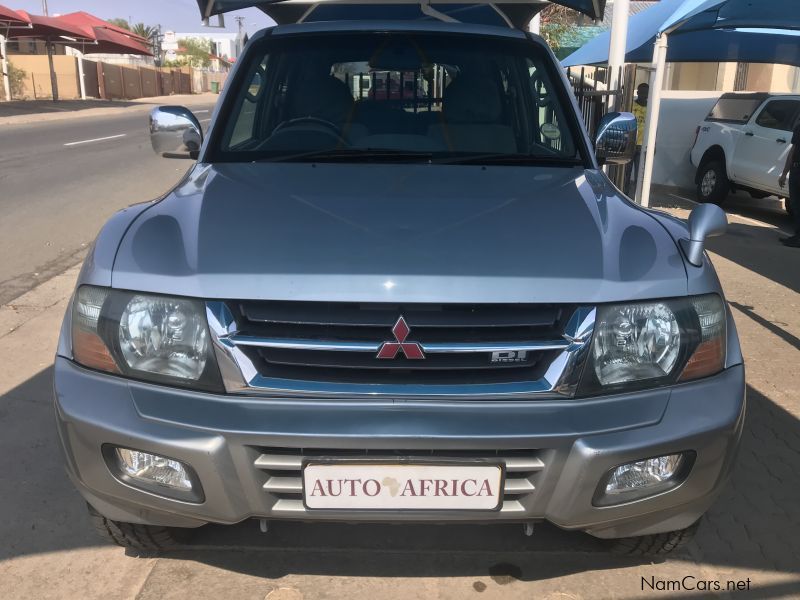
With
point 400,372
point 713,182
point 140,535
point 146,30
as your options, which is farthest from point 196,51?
point 400,372

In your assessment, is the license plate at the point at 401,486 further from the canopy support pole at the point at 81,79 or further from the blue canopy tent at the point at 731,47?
the canopy support pole at the point at 81,79

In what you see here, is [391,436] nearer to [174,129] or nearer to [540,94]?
[174,129]

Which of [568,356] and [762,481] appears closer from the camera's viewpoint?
[568,356]

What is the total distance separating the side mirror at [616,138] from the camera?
3236 millimetres

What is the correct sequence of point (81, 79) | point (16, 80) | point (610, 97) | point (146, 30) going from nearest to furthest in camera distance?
point (610, 97), point (16, 80), point (81, 79), point (146, 30)

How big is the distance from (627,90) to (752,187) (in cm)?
238

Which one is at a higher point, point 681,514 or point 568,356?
point 568,356

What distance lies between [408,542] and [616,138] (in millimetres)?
1919

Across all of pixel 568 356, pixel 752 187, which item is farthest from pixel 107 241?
pixel 752 187

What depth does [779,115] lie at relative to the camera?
32.0 ft

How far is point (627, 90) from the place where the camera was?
29.6 feet

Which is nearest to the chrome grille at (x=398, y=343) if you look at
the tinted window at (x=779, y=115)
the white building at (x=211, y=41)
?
the tinted window at (x=779, y=115)

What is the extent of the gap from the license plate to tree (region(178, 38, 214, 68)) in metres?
94.2

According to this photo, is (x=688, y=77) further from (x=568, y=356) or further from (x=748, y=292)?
(x=568, y=356)
